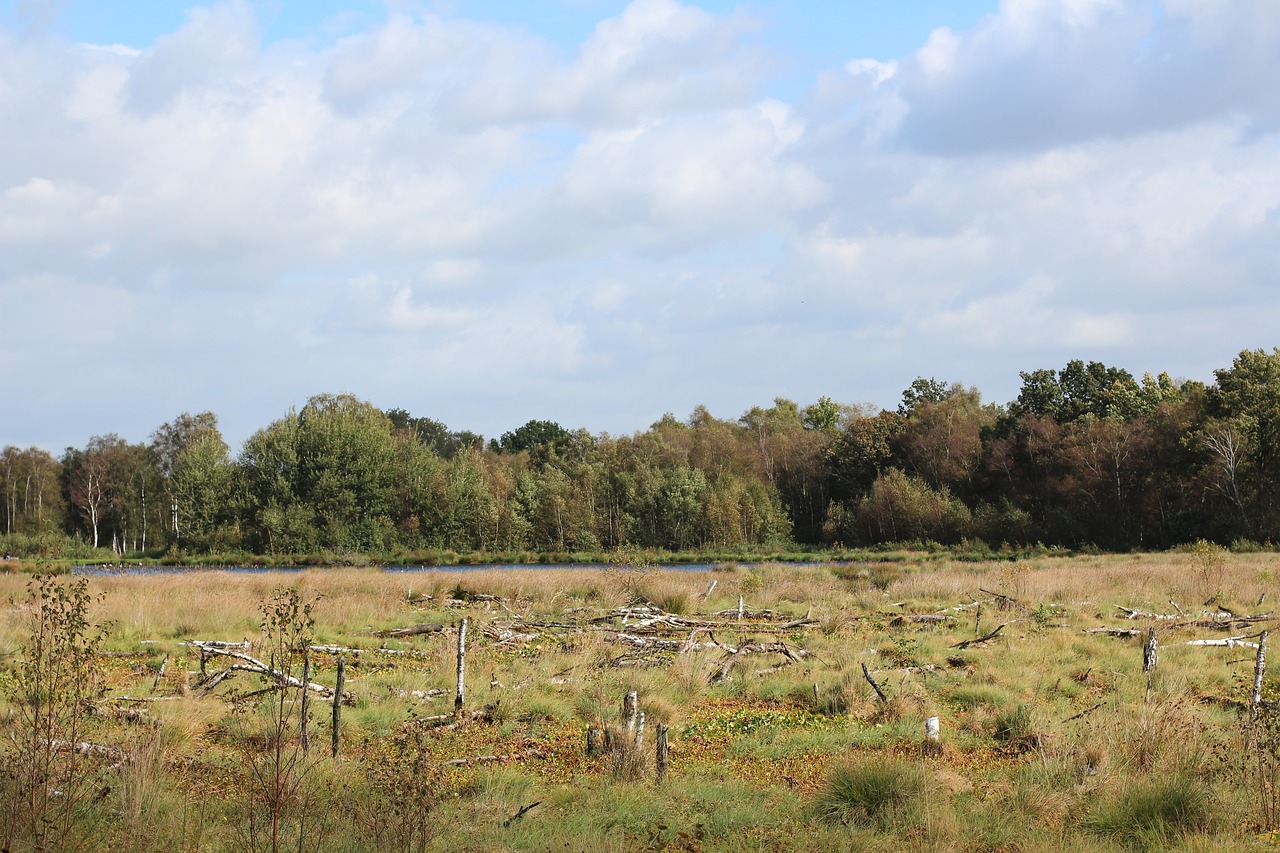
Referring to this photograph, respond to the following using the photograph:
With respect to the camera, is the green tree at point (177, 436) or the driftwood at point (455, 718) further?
the green tree at point (177, 436)

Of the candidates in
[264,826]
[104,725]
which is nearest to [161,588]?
[104,725]

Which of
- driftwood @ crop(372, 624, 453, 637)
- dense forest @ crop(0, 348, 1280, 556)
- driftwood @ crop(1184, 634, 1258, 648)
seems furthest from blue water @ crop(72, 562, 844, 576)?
driftwood @ crop(1184, 634, 1258, 648)

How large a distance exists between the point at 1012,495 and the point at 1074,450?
314 inches

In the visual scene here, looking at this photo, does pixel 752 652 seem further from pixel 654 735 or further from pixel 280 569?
pixel 280 569

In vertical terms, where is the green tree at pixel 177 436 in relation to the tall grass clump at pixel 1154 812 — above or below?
above

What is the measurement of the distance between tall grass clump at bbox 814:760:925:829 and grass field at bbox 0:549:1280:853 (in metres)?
0.02

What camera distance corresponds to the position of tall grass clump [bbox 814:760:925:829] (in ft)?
25.8

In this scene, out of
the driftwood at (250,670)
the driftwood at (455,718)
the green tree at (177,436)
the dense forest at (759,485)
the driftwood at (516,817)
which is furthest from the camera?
the green tree at (177,436)

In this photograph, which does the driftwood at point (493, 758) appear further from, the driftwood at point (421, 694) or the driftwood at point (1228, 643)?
the driftwood at point (1228, 643)

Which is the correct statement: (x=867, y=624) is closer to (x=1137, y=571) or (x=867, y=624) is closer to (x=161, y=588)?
(x=1137, y=571)

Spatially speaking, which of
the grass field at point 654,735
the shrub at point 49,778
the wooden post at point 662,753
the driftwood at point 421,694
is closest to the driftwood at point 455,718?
the grass field at point 654,735

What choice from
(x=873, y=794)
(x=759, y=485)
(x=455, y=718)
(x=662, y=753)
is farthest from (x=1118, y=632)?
(x=759, y=485)

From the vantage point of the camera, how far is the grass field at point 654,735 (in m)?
7.33

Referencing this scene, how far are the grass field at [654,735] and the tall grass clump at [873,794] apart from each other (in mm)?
19
